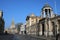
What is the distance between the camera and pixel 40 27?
56.0 meters

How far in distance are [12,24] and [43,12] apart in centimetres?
8745

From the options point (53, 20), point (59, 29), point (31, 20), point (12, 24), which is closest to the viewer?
point (59, 29)

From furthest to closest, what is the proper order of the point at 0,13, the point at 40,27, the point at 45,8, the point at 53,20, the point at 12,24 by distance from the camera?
the point at 12,24
the point at 0,13
the point at 45,8
the point at 40,27
the point at 53,20

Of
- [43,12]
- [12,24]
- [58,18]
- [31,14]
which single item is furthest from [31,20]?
[12,24]

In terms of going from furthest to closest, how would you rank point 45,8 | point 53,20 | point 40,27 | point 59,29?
point 45,8, point 40,27, point 53,20, point 59,29

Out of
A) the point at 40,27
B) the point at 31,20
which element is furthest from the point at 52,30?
the point at 31,20

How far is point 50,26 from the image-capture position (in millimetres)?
46656

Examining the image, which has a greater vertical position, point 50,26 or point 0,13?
point 0,13

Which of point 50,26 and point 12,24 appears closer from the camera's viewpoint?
point 50,26

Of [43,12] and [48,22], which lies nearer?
[48,22]

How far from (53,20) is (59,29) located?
4.97 m

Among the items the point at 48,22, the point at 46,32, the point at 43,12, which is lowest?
the point at 46,32

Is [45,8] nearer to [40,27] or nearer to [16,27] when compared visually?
[40,27]

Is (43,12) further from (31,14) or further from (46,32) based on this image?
(31,14)
